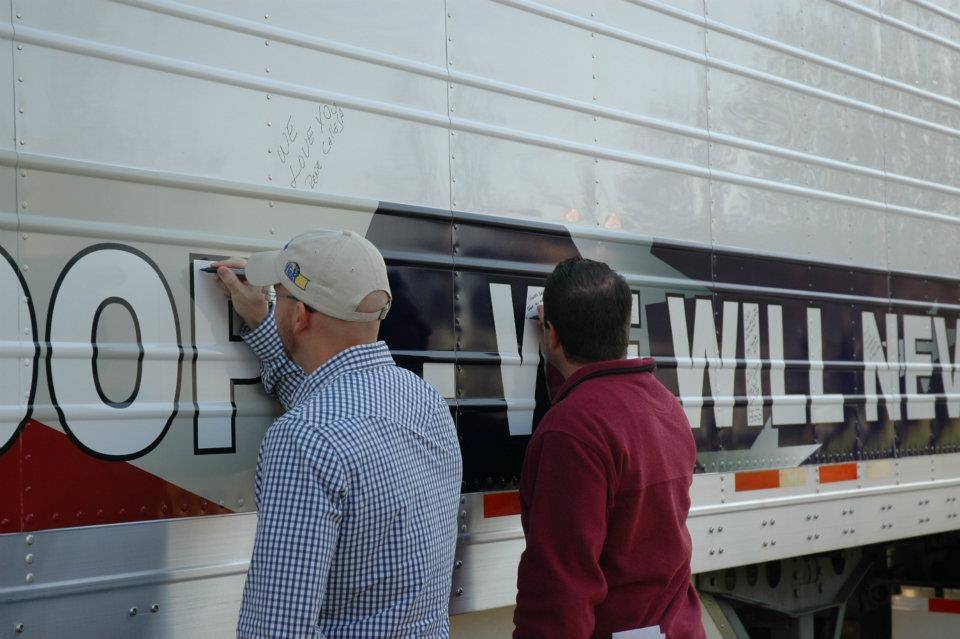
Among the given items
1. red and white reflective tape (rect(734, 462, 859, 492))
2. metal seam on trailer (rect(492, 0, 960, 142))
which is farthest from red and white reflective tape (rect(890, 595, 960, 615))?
metal seam on trailer (rect(492, 0, 960, 142))

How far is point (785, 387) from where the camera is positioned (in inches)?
137

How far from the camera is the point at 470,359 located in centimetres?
266

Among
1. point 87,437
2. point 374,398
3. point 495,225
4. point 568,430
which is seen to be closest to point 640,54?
point 495,225

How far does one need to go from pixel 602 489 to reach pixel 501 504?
657mm

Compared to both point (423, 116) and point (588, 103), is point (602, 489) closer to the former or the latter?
point (423, 116)

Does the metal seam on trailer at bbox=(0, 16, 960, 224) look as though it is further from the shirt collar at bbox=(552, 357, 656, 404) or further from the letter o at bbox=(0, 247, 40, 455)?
the shirt collar at bbox=(552, 357, 656, 404)

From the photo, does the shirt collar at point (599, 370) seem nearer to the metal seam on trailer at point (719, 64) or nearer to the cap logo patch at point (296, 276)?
the cap logo patch at point (296, 276)

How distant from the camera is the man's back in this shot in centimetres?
171

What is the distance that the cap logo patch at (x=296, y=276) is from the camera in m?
1.99

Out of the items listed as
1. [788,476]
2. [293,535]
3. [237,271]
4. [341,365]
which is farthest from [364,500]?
[788,476]

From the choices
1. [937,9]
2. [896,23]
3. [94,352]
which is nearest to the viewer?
[94,352]

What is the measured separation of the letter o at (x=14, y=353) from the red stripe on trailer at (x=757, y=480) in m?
2.07

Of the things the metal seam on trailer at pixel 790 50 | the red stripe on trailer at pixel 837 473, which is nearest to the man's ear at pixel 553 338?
the metal seam on trailer at pixel 790 50

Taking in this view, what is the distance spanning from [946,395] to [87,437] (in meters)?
3.24
